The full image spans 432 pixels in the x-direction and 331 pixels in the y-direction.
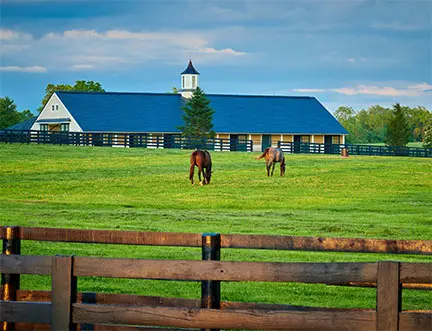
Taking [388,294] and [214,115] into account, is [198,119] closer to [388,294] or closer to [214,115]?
[214,115]

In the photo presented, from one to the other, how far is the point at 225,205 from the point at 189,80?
7008 centimetres

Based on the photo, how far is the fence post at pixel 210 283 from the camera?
24.7 ft

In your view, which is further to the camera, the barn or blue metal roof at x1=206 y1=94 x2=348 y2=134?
blue metal roof at x1=206 y1=94 x2=348 y2=134

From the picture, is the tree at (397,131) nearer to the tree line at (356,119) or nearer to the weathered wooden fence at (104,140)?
the tree line at (356,119)

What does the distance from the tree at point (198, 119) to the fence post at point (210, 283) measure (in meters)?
75.8

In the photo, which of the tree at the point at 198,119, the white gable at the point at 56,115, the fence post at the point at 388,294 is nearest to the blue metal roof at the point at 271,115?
the tree at the point at 198,119

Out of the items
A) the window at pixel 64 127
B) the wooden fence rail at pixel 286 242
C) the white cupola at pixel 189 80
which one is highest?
the white cupola at pixel 189 80

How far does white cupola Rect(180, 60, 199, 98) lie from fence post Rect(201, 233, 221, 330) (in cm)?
8983

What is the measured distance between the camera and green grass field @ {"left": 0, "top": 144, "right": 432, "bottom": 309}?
41.8 ft

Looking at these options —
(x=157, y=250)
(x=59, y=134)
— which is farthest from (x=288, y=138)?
(x=157, y=250)

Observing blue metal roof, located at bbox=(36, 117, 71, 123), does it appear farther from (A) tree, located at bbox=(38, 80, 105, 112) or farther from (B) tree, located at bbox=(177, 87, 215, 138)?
(A) tree, located at bbox=(38, 80, 105, 112)

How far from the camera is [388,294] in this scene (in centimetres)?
666

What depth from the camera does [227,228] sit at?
848 inches

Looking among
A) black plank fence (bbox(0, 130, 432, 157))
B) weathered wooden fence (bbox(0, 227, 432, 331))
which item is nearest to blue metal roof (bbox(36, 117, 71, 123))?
black plank fence (bbox(0, 130, 432, 157))
